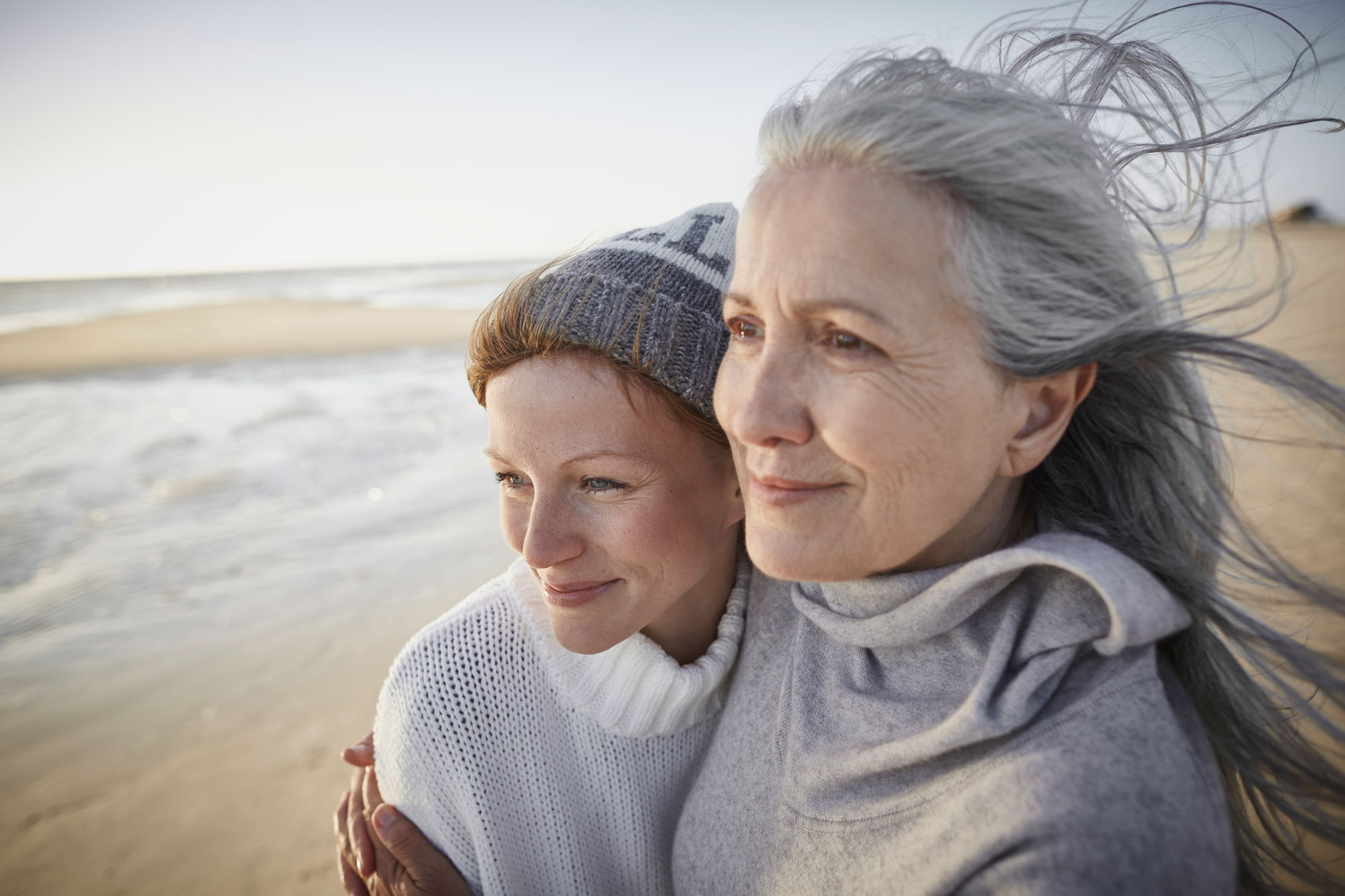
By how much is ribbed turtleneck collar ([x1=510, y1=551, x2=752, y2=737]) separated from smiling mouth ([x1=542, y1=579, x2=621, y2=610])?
179 millimetres

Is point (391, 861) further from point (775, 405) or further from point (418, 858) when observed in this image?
point (775, 405)

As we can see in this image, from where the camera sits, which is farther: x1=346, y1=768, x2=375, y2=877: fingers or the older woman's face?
x1=346, y1=768, x2=375, y2=877: fingers

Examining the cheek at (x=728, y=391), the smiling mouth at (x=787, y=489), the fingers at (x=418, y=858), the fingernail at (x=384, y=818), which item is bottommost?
the fingers at (x=418, y=858)

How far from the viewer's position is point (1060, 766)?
45.4 inches

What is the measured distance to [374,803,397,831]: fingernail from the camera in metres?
2.01

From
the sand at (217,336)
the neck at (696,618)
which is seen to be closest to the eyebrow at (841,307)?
the neck at (696,618)

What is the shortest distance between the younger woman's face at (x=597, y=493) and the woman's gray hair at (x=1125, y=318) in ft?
2.29

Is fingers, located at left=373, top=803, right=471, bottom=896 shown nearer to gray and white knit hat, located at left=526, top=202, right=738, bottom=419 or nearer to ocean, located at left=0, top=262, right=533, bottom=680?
gray and white knit hat, located at left=526, top=202, right=738, bottom=419

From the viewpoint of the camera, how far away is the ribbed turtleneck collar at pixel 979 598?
1198 millimetres

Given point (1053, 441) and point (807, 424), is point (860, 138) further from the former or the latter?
point (1053, 441)

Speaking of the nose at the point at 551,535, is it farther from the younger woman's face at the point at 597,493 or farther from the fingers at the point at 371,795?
the fingers at the point at 371,795

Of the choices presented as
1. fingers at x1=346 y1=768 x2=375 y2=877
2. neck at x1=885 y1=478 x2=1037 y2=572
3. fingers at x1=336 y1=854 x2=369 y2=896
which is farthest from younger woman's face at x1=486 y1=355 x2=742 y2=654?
fingers at x1=336 y1=854 x2=369 y2=896

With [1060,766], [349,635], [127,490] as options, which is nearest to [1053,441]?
[1060,766]

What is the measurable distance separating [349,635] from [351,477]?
9.88 feet
